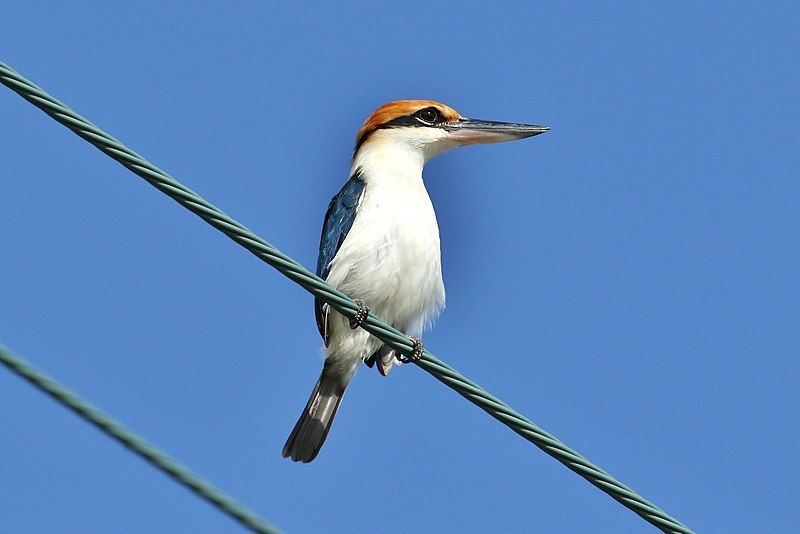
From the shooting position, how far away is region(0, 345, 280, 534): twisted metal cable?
2.73m

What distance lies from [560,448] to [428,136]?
3.77m

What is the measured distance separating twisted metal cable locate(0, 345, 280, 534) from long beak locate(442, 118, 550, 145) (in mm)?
5009

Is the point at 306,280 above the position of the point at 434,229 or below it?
below

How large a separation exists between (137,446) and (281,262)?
141cm

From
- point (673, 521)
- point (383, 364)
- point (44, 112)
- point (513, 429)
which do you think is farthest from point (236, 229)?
A: point (383, 364)

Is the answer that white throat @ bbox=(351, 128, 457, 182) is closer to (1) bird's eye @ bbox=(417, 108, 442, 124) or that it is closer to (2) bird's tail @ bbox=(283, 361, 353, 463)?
(1) bird's eye @ bbox=(417, 108, 442, 124)

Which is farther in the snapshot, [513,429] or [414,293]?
[414,293]

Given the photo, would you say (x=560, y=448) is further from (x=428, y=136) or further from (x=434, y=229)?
(x=428, y=136)

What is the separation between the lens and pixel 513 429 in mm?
4172

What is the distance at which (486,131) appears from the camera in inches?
303

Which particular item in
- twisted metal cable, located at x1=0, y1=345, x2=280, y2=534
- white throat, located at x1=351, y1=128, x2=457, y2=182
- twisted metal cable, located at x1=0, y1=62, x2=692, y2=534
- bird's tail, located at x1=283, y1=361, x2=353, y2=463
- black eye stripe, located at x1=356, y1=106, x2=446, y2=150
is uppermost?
black eye stripe, located at x1=356, y1=106, x2=446, y2=150

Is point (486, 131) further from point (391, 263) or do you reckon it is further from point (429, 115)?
point (391, 263)

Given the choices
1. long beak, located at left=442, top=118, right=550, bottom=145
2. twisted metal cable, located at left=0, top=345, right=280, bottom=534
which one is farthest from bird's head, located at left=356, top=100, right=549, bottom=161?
twisted metal cable, located at left=0, top=345, right=280, bottom=534

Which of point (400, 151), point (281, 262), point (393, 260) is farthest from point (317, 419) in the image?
point (281, 262)
